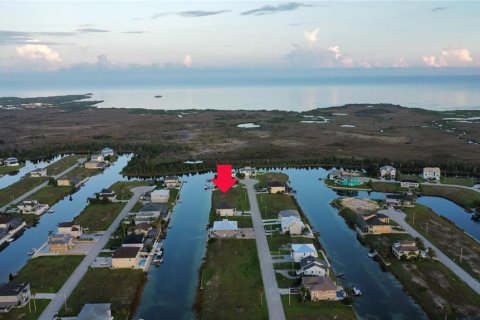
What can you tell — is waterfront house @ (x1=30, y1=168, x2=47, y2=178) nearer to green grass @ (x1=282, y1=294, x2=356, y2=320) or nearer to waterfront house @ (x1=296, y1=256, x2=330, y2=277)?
waterfront house @ (x1=296, y1=256, x2=330, y2=277)

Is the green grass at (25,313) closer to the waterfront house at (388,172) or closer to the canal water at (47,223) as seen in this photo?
the canal water at (47,223)

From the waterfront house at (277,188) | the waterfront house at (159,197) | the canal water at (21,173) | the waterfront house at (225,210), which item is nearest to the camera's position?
the waterfront house at (225,210)

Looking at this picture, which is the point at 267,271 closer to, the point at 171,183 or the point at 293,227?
the point at 293,227

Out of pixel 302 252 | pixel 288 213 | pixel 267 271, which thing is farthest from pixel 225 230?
pixel 302 252

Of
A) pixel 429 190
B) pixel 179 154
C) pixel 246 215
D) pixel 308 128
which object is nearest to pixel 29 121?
pixel 179 154

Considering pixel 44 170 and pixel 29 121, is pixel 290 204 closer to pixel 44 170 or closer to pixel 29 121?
pixel 44 170

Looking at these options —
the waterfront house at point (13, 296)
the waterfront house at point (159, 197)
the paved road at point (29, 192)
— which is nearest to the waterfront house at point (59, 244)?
the waterfront house at point (13, 296)

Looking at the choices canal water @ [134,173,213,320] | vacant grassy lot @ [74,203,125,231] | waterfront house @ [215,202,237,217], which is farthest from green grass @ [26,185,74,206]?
waterfront house @ [215,202,237,217]
